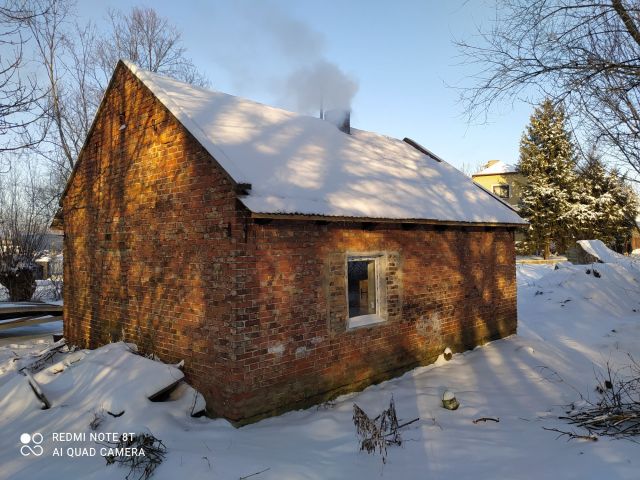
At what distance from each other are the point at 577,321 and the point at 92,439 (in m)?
12.5

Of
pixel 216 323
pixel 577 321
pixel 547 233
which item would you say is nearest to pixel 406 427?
pixel 216 323

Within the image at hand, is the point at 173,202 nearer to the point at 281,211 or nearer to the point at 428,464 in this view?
the point at 281,211

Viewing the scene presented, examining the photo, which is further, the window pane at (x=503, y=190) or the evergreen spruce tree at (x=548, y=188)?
the window pane at (x=503, y=190)

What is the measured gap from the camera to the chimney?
10384mm

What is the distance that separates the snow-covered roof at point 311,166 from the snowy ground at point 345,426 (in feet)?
8.98

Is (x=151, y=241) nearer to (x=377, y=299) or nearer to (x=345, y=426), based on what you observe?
(x=377, y=299)

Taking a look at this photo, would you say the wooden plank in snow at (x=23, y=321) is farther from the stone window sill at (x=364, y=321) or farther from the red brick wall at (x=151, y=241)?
the stone window sill at (x=364, y=321)

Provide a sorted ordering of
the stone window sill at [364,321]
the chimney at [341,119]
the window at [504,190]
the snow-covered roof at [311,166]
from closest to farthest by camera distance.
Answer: the snow-covered roof at [311,166], the stone window sill at [364,321], the chimney at [341,119], the window at [504,190]

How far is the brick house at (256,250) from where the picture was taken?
5.62 meters

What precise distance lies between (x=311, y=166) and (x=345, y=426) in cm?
402

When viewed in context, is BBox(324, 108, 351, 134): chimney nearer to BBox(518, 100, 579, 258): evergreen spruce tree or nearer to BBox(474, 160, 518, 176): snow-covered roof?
BBox(518, 100, 579, 258): evergreen spruce tree

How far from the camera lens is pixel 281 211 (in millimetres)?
5426

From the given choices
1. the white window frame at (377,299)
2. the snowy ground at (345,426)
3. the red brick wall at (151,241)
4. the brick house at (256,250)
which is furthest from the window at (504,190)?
the red brick wall at (151,241)

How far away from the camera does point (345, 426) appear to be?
5.43 metres
